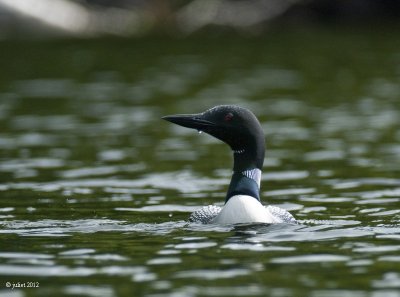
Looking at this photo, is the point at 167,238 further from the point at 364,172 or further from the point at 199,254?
the point at 364,172

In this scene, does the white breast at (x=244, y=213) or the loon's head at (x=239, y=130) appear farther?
the loon's head at (x=239, y=130)

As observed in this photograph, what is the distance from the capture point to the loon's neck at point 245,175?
31.4ft

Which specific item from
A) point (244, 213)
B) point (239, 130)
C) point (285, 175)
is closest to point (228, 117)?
point (239, 130)

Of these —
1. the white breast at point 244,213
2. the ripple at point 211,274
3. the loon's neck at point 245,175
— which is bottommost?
the ripple at point 211,274

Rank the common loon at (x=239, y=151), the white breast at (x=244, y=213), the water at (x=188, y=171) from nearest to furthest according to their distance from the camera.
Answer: the water at (x=188, y=171), the white breast at (x=244, y=213), the common loon at (x=239, y=151)

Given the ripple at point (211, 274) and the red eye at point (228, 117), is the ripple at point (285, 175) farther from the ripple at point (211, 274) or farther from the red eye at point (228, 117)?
the ripple at point (211, 274)

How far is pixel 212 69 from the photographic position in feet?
80.6

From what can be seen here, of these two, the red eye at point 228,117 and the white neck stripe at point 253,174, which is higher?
the red eye at point 228,117

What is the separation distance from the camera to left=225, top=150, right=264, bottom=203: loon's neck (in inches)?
377

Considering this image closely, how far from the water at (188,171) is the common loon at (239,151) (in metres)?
0.22

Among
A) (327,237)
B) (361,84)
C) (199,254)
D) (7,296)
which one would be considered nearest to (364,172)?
(327,237)

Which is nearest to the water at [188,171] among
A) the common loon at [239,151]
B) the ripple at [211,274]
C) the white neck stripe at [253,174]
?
the ripple at [211,274]

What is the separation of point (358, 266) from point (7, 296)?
7.64 ft

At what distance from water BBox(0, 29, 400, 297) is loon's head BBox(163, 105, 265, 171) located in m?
0.70
